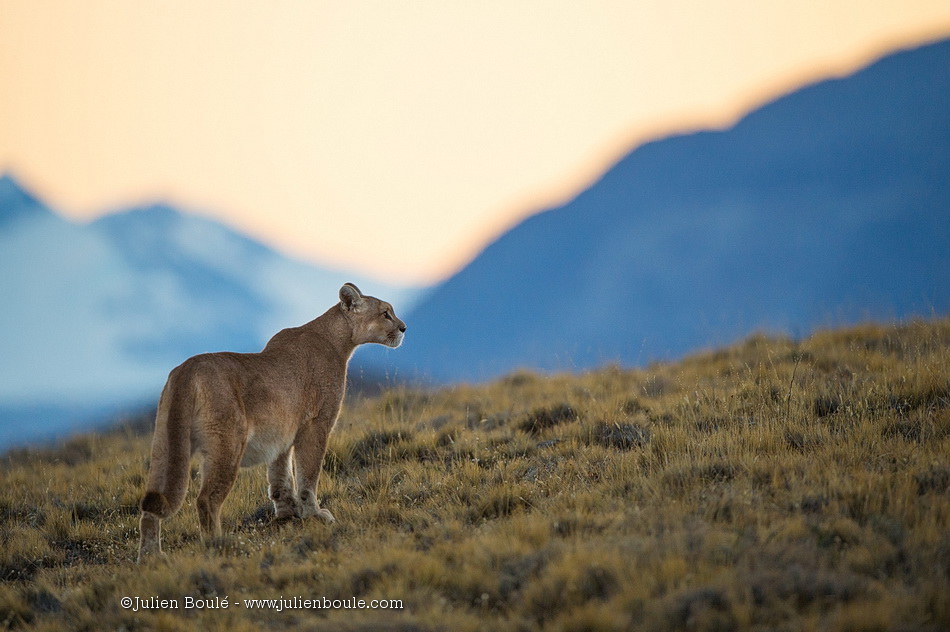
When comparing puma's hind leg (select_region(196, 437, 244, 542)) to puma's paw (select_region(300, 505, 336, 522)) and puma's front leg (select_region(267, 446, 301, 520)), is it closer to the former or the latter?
puma's paw (select_region(300, 505, 336, 522))

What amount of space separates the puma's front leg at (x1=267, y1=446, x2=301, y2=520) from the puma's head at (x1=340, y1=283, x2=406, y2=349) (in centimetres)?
153

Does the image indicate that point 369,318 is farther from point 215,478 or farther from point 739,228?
point 739,228

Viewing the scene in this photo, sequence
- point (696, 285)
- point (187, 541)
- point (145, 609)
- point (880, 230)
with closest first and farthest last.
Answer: point (145, 609) → point (187, 541) → point (880, 230) → point (696, 285)

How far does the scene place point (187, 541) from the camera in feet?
23.8

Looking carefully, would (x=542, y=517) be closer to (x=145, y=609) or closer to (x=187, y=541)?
(x=145, y=609)

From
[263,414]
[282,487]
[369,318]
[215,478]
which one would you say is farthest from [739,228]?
[215,478]

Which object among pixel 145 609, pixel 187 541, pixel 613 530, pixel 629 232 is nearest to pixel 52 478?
pixel 187 541

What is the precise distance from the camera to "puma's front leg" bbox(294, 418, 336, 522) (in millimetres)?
7375

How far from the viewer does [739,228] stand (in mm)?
74688

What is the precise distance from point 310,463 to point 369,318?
1.83 meters

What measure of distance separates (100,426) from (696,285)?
62.8 meters

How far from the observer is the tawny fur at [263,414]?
20.5ft

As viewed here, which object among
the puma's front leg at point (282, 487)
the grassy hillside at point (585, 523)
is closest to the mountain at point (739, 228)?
the grassy hillside at point (585, 523)

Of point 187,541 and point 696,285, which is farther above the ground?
point 696,285
